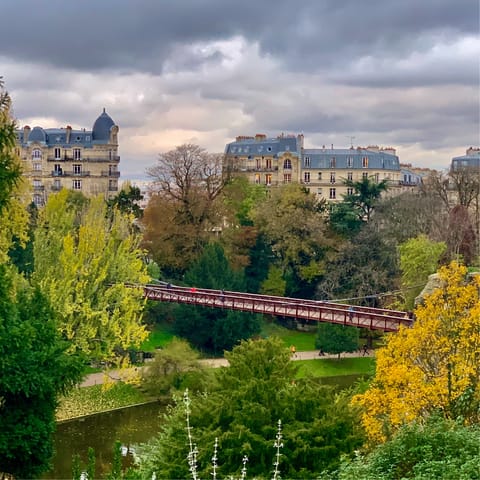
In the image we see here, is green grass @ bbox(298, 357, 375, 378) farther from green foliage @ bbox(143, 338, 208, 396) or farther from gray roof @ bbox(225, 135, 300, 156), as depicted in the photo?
gray roof @ bbox(225, 135, 300, 156)

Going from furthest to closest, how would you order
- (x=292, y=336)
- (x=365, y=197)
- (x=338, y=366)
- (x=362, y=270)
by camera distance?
(x=365, y=197) < (x=292, y=336) < (x=362, y=270) < (x=338, y=366)

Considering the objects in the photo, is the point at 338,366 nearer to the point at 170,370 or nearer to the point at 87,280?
the point at 170,370

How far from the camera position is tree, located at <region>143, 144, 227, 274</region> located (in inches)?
1382

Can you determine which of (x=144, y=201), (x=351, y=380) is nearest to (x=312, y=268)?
(x=351, y=380)

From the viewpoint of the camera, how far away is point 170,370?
25.1 meters

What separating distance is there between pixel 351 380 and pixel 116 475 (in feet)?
67.2

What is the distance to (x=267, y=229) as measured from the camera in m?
36.0

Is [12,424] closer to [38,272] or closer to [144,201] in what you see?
[38,272]

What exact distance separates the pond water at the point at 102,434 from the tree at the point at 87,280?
2.13 m

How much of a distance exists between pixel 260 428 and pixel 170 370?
14.2 meters

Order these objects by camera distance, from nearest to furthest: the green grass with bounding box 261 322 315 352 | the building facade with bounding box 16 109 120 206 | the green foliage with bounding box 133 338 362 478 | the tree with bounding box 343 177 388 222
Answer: the green foliage with bounding box 133 338 362 478 < the green grass with bounding box 261 322 315 352 < the tree with bounding box 343 177 388 222 < the building facade with bounding box 16 109 120 206

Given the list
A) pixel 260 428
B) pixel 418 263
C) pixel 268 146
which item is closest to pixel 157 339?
pixel 418 263

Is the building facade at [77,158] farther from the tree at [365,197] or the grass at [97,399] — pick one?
the grass at [97,399]

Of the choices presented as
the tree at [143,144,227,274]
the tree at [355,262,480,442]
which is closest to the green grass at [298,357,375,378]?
the tree at [143,144,227,274]
